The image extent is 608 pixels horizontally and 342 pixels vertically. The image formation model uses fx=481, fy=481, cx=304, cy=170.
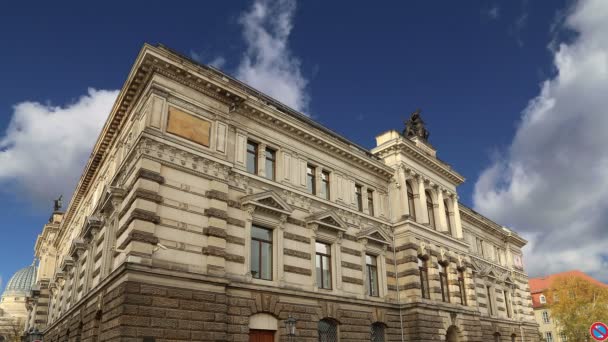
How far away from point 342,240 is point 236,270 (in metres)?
7.33

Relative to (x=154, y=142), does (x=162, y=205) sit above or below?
below

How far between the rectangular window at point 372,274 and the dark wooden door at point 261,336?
7.40 metres

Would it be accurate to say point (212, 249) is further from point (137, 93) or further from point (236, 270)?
point (137, 93)

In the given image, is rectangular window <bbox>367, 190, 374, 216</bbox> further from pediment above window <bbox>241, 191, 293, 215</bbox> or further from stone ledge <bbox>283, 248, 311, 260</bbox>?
pediment above window <bbox>241, 191, 293, 215</bbox>

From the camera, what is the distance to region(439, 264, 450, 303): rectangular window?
30.6m

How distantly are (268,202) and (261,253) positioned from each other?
236cm

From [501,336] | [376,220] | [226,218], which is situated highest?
[376,220]

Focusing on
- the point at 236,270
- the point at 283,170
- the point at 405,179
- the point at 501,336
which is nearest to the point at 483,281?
the point at 501,336

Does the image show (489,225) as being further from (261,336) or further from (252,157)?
(261,336)

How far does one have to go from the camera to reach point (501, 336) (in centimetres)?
3838

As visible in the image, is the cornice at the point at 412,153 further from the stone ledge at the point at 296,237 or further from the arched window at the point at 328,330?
the arched window at the point at 328,330

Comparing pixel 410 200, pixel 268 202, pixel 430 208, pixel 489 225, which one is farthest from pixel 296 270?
pixel 489 225

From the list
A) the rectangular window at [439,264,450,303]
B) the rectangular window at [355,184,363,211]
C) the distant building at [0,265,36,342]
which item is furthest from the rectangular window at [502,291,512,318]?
the distant building at [0,265,36,342]

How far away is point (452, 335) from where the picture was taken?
98.3ft
